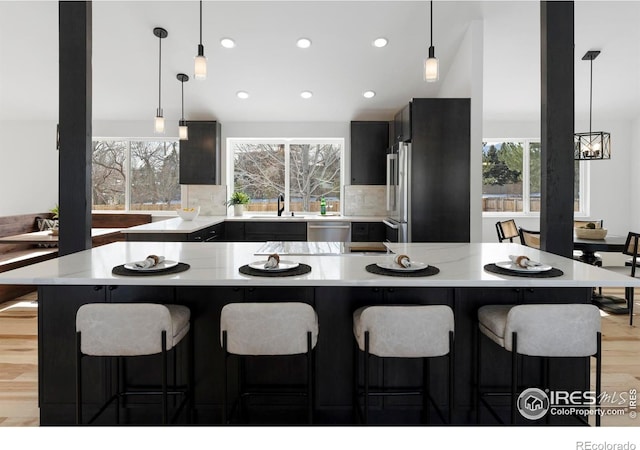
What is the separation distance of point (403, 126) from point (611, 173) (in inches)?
145

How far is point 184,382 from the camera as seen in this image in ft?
7.13

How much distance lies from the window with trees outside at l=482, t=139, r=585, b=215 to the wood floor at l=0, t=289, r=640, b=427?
2338mm

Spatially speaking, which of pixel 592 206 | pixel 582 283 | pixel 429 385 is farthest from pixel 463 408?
pixel 592 206

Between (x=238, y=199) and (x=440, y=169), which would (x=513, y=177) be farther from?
(x=238, y=199)

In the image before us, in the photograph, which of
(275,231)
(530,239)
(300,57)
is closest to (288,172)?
(275,231)

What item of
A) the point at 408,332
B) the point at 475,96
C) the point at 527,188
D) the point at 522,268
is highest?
the point at 475,96

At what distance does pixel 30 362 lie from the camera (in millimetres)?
2932

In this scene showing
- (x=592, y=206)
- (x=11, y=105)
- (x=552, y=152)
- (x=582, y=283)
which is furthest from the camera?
(x=592, y=206)

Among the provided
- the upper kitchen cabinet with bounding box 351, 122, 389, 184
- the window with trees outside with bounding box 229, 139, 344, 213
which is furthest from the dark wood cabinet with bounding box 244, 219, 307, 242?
the upper kitchen cabinet with bounding box 351, 122, 389, 184

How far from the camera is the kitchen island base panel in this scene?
2.15 m

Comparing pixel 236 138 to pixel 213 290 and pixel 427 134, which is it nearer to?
pixel 427 134

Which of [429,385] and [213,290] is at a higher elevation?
[213,290]

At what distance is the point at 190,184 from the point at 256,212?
109cm

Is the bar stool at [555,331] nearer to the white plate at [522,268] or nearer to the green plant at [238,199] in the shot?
the white plate at [522,268]
